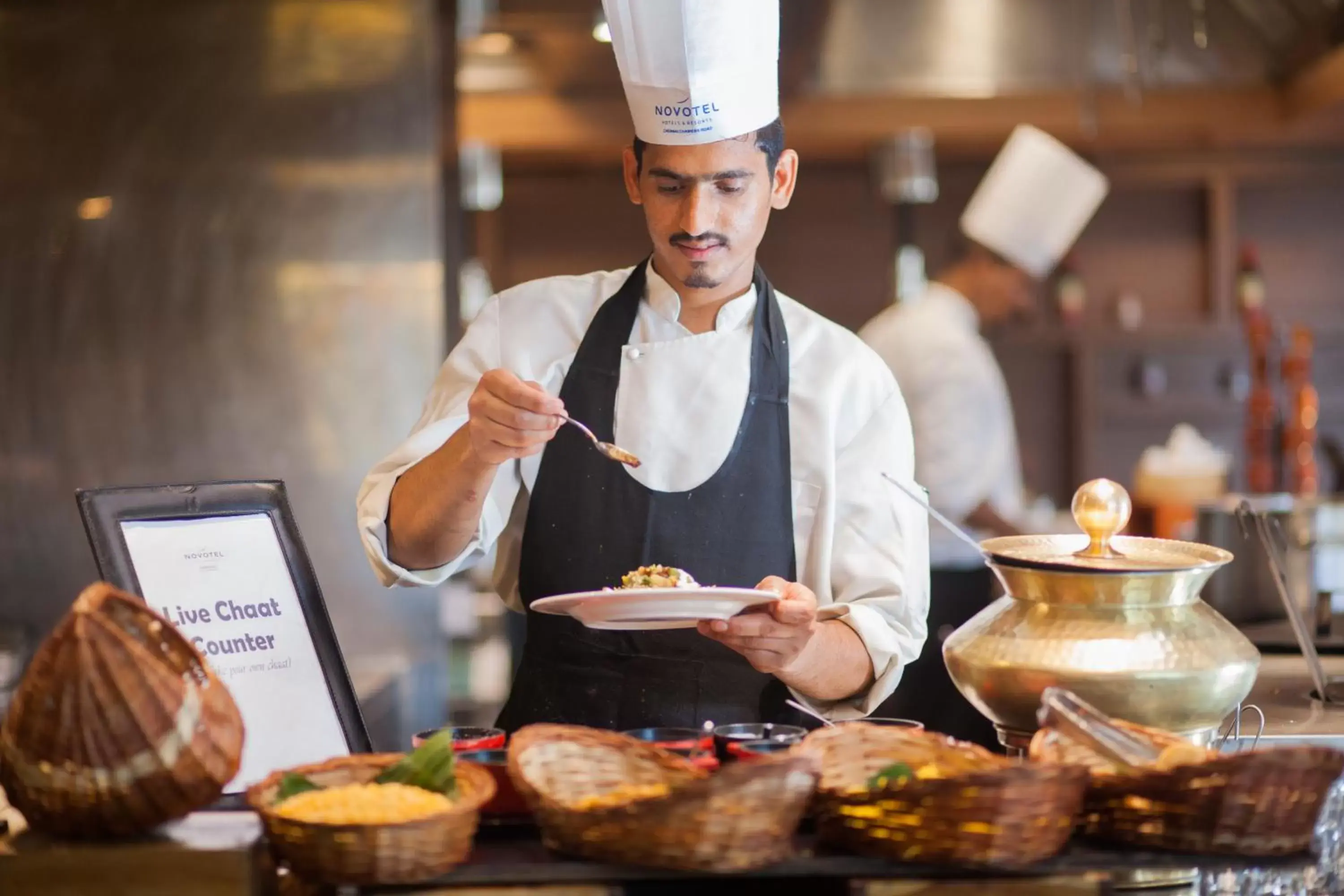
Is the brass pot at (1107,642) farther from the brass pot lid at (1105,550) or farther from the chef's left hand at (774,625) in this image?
the chef's left hand at (774,625)

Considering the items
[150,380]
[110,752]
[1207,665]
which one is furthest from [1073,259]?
[110,752]

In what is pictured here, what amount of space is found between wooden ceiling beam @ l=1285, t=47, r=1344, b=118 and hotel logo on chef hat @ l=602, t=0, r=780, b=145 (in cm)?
404

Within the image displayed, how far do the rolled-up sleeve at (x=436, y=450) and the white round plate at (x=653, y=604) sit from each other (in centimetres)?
32

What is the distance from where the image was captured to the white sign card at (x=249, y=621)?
155cm

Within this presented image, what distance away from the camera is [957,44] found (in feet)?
19.9

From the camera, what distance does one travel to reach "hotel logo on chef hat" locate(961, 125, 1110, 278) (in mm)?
4148

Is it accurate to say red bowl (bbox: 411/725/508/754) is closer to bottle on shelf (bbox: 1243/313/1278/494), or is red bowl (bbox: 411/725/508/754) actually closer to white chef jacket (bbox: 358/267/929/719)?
white chef jacket (bbox: 358/267/929/719)

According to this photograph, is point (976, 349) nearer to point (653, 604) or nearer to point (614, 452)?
point (614, 452)

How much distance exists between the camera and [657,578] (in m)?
1.70

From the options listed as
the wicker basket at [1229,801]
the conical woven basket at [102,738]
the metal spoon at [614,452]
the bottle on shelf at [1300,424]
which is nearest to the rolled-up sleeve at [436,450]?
the metal spoon at [614,452]

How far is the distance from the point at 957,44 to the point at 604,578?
4.64 metres

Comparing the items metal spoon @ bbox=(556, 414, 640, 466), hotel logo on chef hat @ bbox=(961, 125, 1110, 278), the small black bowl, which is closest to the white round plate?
the small black bowl

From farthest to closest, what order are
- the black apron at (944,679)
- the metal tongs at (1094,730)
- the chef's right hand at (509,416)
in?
the black apron at (944,679)
the chef's right hand at (509,416)
the metal tongs at (1094,730)

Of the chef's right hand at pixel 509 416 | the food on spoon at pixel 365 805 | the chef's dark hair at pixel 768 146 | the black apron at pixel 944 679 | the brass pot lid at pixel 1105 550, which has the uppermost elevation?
the chef's dark hair at pixel 768 146
